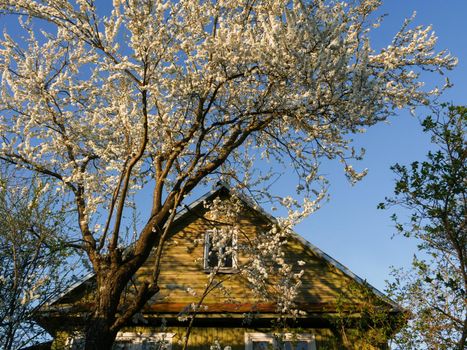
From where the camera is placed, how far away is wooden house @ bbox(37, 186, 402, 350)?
34.8 feet

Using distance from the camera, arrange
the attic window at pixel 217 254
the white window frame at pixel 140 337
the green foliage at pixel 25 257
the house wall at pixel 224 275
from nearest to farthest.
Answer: the green foliage at pixel 25 257
the white window frame at pixel 140 337
the house wall at pixel 224 275
the attic window at pixel 217 254

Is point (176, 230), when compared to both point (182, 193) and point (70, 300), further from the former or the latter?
point (182, 193)

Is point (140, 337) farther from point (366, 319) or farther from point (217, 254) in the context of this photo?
point (366, 319)

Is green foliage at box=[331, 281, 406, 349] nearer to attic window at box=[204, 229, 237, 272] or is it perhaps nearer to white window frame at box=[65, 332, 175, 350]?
attic window at box=[204, 229, 237, 272]

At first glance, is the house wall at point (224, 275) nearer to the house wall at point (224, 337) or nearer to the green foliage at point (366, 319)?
the house wall at point (224, 337)

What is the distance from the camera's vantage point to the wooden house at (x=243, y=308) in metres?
10.6

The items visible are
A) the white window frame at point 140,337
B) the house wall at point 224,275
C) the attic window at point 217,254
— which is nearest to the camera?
the white window frame at point 140,337

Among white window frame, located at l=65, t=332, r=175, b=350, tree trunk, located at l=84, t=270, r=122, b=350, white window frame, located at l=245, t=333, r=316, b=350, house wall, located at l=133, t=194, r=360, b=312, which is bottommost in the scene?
white window frame, located at l=245, t=333, r=316, b=350

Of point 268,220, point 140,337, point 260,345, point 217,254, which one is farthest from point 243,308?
point 268,220

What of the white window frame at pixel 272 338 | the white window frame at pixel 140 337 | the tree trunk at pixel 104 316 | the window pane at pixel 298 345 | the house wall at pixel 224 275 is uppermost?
the house wall at pixel 224 275

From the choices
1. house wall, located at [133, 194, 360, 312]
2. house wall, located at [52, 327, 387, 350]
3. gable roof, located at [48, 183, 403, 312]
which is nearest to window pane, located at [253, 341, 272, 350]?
house wall, located at [52, 327, 387, 350]

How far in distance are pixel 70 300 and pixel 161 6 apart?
822 cm

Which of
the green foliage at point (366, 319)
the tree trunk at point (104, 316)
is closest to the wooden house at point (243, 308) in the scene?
the green foliage at point (366, 319)

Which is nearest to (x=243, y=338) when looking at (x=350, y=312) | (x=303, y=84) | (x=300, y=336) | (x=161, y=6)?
(x=300, y=336)
